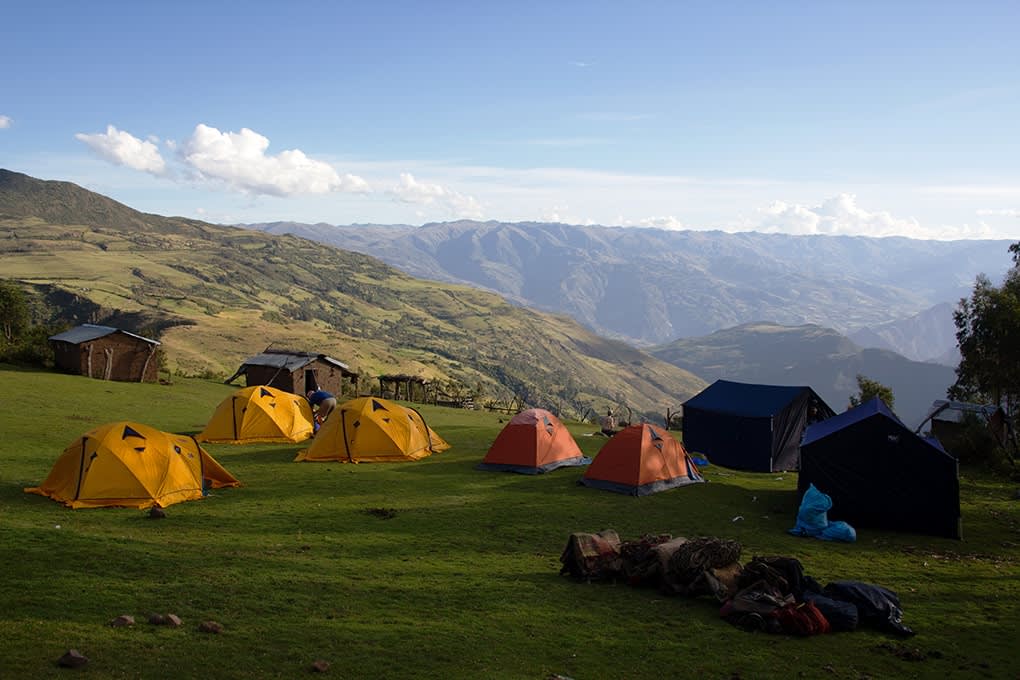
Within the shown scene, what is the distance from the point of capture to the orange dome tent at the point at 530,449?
23.9 meters

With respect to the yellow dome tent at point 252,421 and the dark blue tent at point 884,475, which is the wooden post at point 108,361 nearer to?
the yellow dome tent at point 252,421

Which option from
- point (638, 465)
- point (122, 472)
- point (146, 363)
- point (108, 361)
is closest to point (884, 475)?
point (638, 465)

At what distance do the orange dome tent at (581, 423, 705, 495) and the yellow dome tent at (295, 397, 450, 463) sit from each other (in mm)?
7094

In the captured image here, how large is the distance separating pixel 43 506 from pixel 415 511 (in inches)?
324

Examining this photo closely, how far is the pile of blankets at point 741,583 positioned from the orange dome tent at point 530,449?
33.7 feet

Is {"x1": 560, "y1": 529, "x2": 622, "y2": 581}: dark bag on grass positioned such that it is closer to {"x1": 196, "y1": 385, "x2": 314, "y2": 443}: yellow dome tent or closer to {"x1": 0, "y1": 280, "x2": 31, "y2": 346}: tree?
{"x1": 196, "y1": 385, "x2": 314, "y2": 443}: yellow dome tent

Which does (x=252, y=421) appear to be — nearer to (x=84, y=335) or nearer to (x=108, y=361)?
(x=108, y=361)

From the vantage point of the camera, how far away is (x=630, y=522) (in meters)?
17.8

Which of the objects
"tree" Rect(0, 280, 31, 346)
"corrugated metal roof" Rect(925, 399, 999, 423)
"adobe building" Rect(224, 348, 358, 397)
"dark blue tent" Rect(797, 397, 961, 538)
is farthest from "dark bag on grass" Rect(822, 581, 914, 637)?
"tree" Rect(0, 280, 31, 346)

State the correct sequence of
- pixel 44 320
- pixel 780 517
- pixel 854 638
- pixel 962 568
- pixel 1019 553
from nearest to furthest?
pixel 854 638
pixel 962 568
pixel 1019 553
pixel 780 517
pixel 44 320

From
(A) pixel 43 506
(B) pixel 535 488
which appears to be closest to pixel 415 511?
(B) pixel 535 488

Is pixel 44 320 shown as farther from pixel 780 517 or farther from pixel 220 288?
pixel 780 517

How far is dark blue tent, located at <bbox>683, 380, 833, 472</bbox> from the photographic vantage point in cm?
2858

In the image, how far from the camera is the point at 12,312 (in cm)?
4700
